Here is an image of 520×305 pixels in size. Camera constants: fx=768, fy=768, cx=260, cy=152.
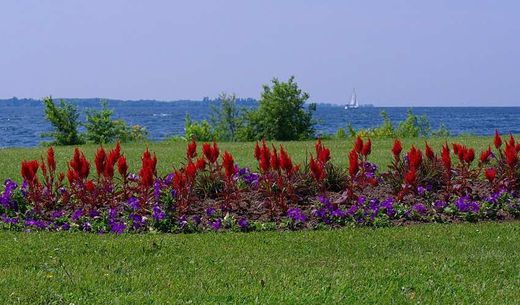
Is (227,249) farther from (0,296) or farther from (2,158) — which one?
(2,158)

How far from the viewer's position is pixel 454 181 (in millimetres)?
9562

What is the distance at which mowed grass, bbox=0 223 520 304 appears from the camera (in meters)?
5.42

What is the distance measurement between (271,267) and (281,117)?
21.0 metres

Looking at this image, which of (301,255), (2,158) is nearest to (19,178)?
(2,158)

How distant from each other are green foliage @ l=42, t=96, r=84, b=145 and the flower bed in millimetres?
16953

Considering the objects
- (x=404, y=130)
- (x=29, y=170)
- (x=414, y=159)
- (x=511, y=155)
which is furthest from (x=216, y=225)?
(x=404, y=130)

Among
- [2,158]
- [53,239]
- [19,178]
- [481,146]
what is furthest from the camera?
[481,146]

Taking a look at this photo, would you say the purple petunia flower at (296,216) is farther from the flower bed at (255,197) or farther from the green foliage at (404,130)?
the green foliage at (404,130)

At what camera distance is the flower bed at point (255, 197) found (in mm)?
8258

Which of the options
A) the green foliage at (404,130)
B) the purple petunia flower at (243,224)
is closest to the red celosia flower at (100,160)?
the purple petunia flower at (243,224)

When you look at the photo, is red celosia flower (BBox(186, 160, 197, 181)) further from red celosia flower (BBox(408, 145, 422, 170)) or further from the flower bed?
red celosia flower (BBox(408, 145, 422, 170))

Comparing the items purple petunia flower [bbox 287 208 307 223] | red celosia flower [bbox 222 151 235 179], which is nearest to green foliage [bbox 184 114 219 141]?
red celosia flower [bbox 222 151 235 179]

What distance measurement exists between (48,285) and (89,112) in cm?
2272

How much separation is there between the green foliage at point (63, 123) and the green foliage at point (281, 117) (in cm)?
579
